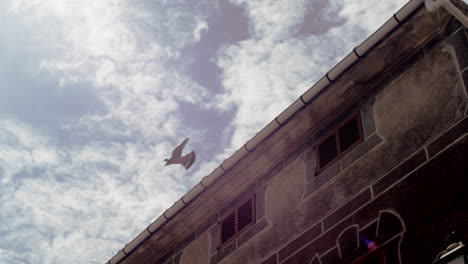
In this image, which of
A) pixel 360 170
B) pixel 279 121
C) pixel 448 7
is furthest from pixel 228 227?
pixel 448 7

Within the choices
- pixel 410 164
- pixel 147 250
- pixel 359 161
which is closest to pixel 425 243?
pixel 410 164

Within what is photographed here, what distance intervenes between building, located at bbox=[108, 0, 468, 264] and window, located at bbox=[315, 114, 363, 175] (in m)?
0.02

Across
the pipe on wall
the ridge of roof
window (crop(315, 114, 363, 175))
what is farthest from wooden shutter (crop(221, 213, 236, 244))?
the pipe on wall

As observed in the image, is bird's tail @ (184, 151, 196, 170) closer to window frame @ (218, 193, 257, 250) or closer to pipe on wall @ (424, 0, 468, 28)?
window frame @ (218, 193, 257, 250)

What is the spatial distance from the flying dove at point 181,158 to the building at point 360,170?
3.78 ft

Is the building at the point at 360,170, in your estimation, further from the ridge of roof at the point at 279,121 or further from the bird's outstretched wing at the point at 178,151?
the bird's outstretched wing at the point at 178,151

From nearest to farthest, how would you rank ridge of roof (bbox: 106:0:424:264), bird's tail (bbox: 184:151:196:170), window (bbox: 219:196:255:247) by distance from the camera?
ridge of roof (bbox: 106:0:424:264), window (bbox: 219:196:255:247), bird's tail (bbox: 184:151:196:170)

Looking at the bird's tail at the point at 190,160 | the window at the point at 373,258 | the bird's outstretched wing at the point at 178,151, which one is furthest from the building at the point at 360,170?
the bird's outstretched wing at the point at 178,151

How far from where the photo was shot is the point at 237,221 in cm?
947

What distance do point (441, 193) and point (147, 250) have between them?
6.09m

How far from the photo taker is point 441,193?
6.32 m

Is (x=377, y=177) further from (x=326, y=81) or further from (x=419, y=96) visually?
(x=326, y=81)

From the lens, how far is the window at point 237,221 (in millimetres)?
9250

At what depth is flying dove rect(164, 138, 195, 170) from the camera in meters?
11.4
